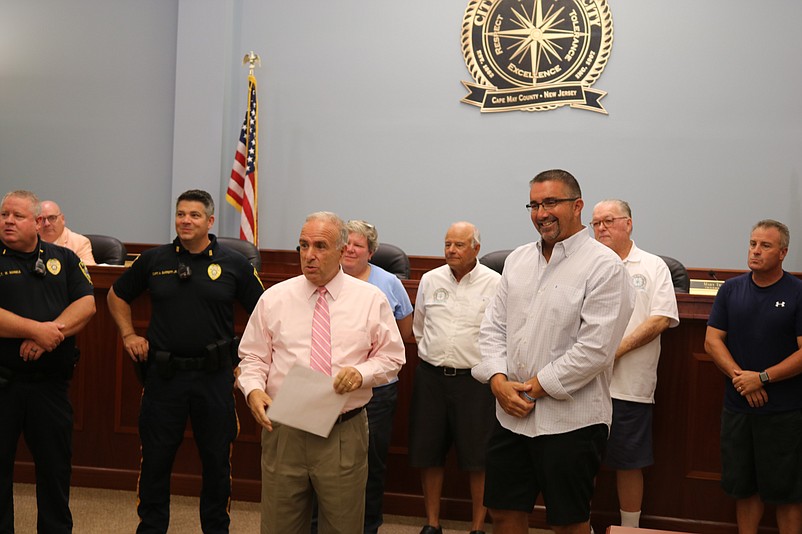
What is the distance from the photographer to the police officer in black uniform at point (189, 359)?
3.07 meters

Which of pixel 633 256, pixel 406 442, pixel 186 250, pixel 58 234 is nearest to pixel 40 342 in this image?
pixel 186 250

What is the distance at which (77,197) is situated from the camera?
23.0 feet

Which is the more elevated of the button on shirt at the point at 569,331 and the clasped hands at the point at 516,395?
the button on shirt at the point at 569,331

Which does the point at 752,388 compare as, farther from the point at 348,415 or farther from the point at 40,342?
the point at 40,342

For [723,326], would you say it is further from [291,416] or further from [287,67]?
[287,67]

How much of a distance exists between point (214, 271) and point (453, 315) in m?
1.07

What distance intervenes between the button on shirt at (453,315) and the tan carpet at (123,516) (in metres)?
0.90

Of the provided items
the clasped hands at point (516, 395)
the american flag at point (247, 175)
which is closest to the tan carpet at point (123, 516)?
the clasped hands at point (516, 395)

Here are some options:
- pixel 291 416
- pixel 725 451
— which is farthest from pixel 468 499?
pixel 291 416

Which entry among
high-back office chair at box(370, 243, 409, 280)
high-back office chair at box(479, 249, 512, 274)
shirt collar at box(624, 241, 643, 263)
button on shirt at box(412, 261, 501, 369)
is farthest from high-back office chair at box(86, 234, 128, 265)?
shirt collar at box(624, 241, 643, 263)

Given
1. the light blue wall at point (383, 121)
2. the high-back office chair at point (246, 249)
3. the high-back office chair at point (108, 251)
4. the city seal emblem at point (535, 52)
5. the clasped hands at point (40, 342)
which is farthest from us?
the city seal emblem at point (535, 52)

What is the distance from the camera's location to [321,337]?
→ 232cm

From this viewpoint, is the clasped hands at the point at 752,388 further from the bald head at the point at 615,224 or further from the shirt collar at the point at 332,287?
the shirt collar at the point at 332,287

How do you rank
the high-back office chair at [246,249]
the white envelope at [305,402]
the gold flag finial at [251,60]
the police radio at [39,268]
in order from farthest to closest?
the gold flag finial at [251,60] < the high-back office chair at [246,249] < the police radio at [39,268] < the white envelope at [305,402]
